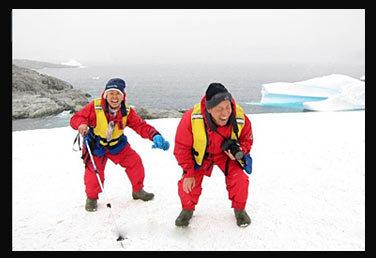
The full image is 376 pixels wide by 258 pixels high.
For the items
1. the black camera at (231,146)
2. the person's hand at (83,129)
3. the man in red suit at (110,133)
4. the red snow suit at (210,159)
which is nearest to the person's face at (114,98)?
the man in red suit at (110,133)

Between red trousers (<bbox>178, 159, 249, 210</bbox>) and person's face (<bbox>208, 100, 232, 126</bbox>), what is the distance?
0.34 m

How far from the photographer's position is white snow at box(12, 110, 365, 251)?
2100 mm

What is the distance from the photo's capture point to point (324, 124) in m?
5.18

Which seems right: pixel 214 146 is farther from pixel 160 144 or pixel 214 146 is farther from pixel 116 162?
pixel 116 162

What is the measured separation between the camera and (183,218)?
2312mm

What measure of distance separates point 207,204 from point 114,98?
1.02m

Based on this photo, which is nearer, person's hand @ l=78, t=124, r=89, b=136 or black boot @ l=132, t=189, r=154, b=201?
person's hand @ l=78, t=124, r=89, b=136

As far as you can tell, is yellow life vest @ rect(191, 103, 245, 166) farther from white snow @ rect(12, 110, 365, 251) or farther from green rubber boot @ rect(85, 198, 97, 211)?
green rubber boot @ rect(85, 198, 97, 211)

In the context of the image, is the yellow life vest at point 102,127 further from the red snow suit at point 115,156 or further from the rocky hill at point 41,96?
the rocky hill at point 41,96

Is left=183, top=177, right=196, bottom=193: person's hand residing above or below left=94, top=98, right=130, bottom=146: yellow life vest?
below

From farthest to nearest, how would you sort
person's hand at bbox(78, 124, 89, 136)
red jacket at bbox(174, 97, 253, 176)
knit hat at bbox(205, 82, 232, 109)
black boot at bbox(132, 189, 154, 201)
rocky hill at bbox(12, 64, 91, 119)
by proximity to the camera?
rocky hill at bbox(12, 64, 91, 119) → black boot at bbox(132, 189, 154, 201) → person's hand at bbox(78, 124, 89, 136) → red jacket at bbox(174, 97, 253, 176) → knit hat at bbox(205, 82, 232, 109)

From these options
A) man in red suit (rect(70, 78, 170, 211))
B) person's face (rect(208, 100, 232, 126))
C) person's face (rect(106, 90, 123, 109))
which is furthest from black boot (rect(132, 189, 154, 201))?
person's face (rect(208, 100, 232, 126))

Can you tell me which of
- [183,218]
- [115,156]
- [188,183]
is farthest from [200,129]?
[115,156]

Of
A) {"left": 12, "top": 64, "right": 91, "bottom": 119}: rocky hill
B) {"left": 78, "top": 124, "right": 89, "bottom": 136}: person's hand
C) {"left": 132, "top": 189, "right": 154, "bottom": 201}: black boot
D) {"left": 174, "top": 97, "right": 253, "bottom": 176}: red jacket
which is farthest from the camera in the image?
{"left": 12, "top": 64, "right": 91, "bottom": 119}: rocky hill
